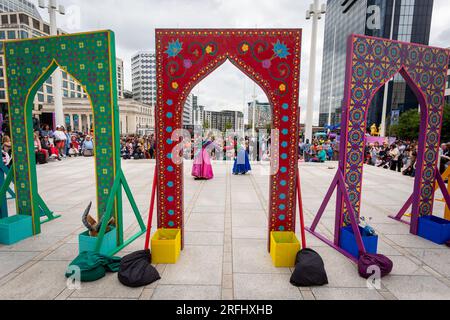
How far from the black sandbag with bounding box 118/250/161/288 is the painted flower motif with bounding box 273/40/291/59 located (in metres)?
3.34

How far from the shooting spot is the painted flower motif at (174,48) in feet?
11.7

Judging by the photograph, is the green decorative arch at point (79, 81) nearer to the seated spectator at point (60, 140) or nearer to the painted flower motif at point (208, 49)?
the painted flower motif at point (208, 49)

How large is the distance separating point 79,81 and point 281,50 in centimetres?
299

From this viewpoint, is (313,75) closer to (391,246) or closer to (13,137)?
(391,246)

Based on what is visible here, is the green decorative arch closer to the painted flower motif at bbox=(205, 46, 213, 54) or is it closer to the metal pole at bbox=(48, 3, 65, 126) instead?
the painted flower motif at bbox=(205, 46, 213, 54)

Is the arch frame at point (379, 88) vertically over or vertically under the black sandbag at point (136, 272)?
over

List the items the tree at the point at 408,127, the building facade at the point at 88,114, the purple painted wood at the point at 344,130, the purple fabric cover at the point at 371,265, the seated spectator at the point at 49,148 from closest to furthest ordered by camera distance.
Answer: the purple fabric cover at the point at 371,265
the purple painted wood at the point at 344,130
the seated spectator at the point at 49,148
the tree at the point at 408,127
the building facade at the point at 88,114

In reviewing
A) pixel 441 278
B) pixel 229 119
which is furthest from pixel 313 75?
pixel 229 119

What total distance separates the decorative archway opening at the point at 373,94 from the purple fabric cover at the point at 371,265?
0.60ft

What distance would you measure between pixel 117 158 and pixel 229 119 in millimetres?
123683

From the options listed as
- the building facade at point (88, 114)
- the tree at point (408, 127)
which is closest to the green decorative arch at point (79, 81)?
the tree at point (408, 127)

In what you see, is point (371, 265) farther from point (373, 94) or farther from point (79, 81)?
point (79, 81)

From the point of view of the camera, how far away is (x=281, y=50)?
3559mm

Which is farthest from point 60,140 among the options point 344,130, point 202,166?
point 344,130
